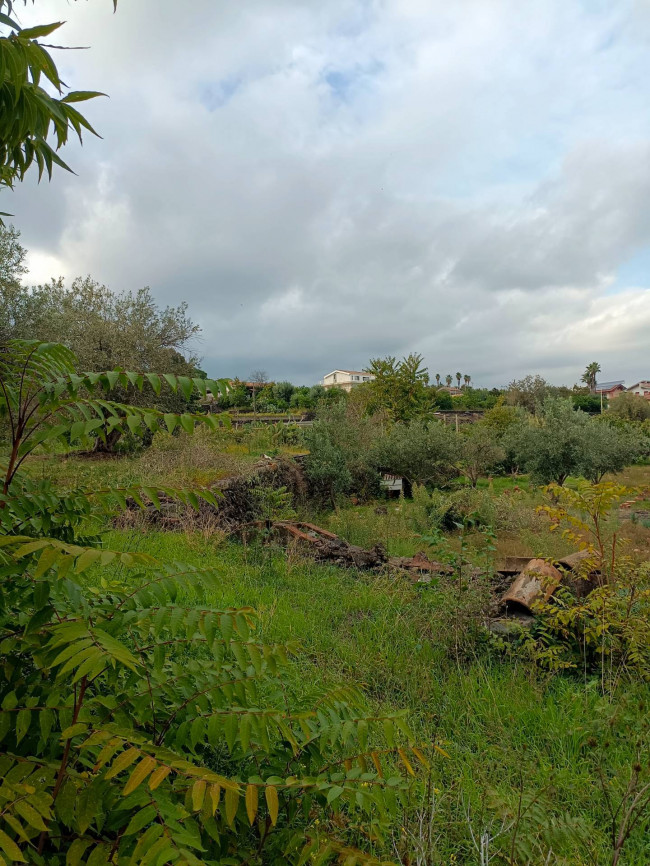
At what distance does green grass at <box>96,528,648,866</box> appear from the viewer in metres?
2.35

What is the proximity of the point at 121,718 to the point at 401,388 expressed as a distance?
2635cm

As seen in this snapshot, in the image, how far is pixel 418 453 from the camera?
1636cm

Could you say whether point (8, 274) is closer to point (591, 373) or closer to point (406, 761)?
point (406, 761)

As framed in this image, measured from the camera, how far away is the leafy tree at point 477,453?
17562mm


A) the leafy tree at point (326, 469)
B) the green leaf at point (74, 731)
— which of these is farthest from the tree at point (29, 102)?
the leafy tree at point (326, 469)

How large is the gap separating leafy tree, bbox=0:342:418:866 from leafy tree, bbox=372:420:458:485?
14.4 m

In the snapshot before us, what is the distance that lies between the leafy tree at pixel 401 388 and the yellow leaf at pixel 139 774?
2557 centimetres

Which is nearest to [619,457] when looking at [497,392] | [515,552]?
[515,552]

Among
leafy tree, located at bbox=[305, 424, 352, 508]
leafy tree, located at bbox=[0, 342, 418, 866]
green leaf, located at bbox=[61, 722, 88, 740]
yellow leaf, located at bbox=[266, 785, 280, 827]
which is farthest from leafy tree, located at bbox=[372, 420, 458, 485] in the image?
green leaf, located at bbox=[61, 722, 88, 740]

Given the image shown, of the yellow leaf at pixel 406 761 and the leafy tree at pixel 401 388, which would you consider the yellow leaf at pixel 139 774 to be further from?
the leafy tree at pixel 401 388

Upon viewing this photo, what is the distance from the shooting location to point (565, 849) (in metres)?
2.10

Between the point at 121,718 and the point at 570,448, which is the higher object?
the point at 121,718

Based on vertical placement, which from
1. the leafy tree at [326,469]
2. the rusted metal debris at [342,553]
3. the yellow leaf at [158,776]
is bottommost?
→ the rusted metal debris at [342,553]

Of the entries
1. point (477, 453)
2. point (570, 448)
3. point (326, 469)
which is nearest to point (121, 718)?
point (326, 469)
